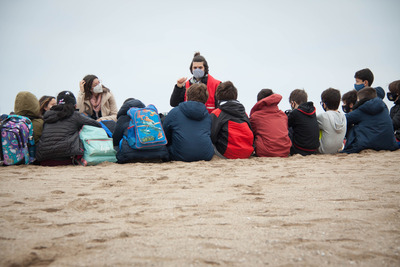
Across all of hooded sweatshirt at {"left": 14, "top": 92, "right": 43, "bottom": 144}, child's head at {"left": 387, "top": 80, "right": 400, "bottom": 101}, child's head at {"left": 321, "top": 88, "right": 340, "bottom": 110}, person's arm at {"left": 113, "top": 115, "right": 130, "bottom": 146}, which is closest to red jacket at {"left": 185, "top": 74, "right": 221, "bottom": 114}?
person's arm at {"left": 113, "top": 115, "right": 130, "bottom": 146}

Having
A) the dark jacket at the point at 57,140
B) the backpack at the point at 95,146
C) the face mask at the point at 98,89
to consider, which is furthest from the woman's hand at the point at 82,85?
the backpack at the point at 95,146

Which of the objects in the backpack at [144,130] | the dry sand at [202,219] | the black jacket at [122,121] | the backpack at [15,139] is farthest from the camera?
the black jacket at [122,121]

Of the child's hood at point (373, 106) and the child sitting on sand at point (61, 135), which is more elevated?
the child's hood at point (373, 106)

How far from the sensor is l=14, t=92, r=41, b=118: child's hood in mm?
5176

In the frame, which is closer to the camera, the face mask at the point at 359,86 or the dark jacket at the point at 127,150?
the dark jacket at the point at 127,150

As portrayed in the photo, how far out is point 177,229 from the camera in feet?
6.42

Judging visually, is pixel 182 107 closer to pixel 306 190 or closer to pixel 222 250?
pixel 306 190

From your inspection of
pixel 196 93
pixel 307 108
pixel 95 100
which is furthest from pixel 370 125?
pixel 95 100

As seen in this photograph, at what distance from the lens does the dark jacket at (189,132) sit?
16.8 ft

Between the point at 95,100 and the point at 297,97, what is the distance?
14.0ft

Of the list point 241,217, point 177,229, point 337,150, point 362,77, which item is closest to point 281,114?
point 337,150

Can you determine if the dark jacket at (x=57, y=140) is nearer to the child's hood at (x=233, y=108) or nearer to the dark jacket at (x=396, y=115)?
the child's hood at (x=233, y=108)

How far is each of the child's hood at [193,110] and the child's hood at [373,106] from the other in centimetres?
333

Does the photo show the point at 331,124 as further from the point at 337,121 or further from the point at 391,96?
the point at 391,96
